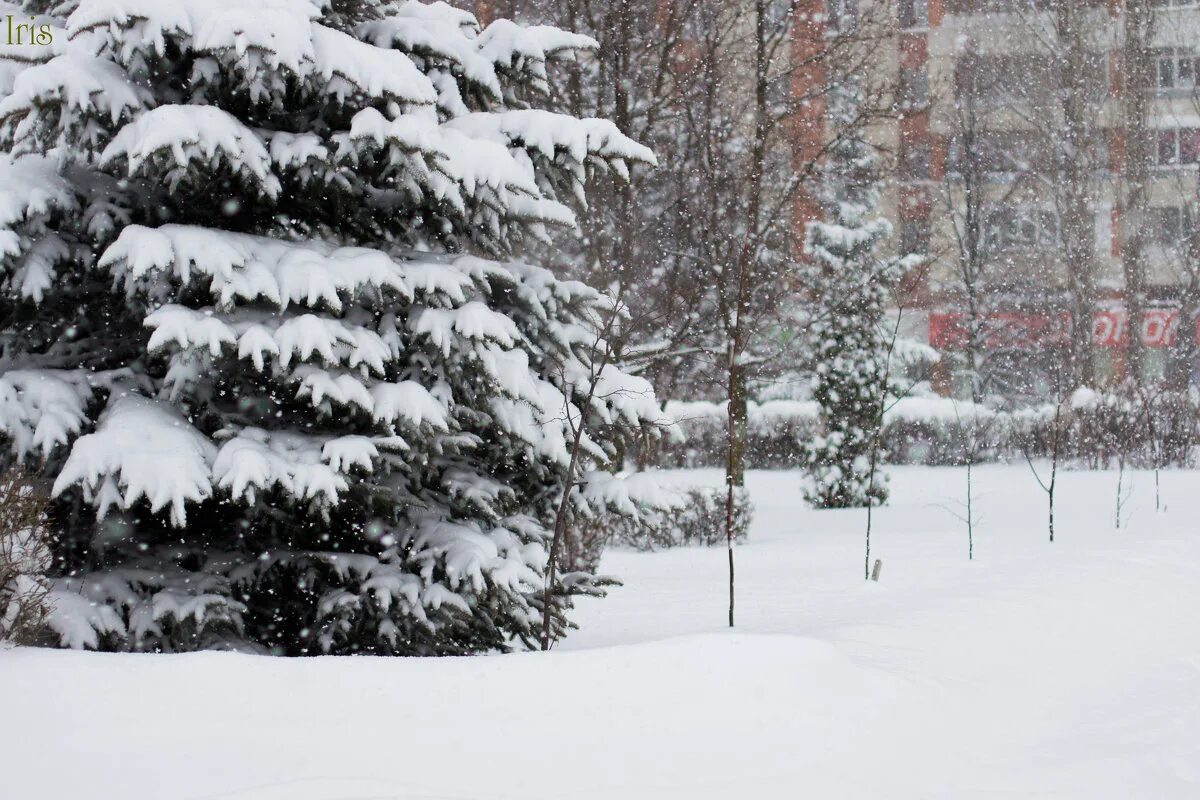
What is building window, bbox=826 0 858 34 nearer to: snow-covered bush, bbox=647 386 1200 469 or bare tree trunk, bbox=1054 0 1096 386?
bare tree trunk, bbox=1054 0 1096 386

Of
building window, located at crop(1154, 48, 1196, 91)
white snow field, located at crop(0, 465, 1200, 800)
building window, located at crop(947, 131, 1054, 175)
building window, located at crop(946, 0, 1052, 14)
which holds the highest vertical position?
building window, located at crop(946, 0, 1052, 14)

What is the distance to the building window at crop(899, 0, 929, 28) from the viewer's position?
32969mm

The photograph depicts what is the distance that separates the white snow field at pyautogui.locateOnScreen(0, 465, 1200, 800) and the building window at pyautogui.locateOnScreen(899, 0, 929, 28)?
2864cm

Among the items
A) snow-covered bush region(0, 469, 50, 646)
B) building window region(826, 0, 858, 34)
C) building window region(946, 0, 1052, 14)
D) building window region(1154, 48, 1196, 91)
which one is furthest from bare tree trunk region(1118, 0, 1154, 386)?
snow-covered bush region(0, 469, 50, 646)

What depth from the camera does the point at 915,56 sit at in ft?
105

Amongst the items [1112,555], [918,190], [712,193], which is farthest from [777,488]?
[918,190]

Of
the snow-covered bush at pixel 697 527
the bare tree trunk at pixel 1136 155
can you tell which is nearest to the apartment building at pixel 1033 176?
the bare tree trunk at pixel 1136 155

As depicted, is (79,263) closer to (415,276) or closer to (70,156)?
(70,156)

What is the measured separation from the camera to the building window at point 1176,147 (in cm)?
Answer: 3341

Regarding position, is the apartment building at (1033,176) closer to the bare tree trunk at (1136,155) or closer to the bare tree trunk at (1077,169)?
the bare tree trunk at (1077,169)

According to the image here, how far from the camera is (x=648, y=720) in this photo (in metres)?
4.89

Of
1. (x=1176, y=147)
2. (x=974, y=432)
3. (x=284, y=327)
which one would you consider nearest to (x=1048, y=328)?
(x=1176, y=147)

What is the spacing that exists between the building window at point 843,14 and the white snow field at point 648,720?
39.2 feet

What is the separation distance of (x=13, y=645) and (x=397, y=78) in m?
3.32
